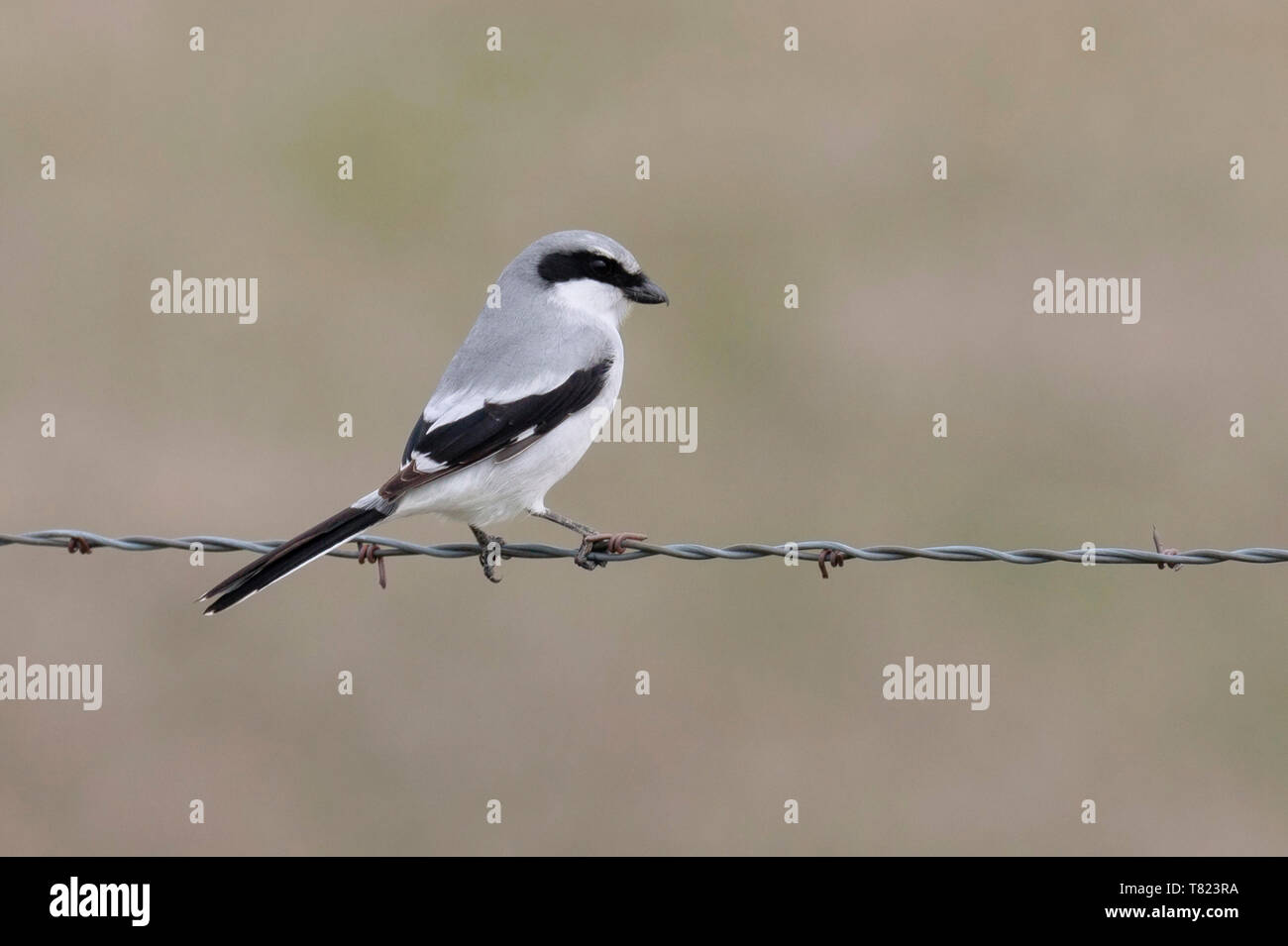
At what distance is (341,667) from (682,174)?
20.2 feet

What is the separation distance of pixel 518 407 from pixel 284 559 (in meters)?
1.23

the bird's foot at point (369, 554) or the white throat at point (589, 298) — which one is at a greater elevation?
the white throat at point (589, 298)

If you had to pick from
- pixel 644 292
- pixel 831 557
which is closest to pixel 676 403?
pixel 644 292

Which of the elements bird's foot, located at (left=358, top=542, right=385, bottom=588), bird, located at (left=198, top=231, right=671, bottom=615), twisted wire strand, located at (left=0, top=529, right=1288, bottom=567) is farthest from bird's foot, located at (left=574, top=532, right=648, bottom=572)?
bird's foot, located at (left=358, top=542, right=385, bottom=588)

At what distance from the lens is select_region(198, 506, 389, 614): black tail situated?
18.7 feet

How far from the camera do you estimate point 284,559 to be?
19.0 feet

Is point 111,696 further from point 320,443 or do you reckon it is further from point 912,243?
point 912,243

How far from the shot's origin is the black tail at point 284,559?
18.7ft

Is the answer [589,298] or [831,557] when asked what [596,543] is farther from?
[589,298]

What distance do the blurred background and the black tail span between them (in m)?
3.31

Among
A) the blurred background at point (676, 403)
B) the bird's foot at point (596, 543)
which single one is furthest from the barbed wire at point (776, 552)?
the blurred background at point (676, 403)

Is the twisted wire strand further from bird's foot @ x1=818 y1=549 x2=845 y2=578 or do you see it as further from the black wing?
the black wing

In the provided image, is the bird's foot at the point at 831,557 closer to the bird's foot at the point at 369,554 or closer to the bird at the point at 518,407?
the bird at the point at 518,407

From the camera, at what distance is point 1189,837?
985 cm
